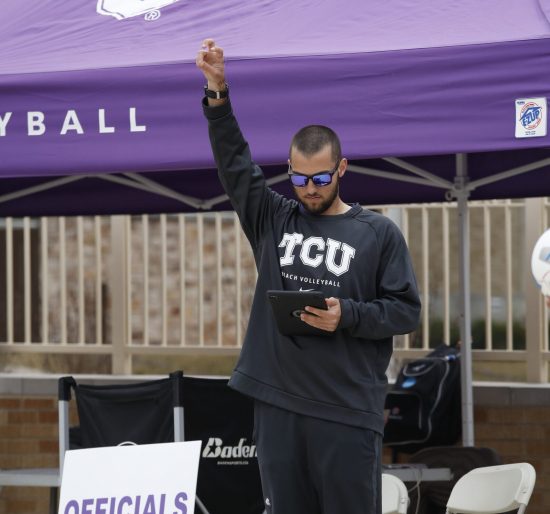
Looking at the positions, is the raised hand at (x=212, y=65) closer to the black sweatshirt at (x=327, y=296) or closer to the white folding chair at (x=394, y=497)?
the black sweatshirt at (x=327, y=296)

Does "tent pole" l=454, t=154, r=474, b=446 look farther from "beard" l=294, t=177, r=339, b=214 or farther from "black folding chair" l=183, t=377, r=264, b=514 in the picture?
"beard" l=294, t=177, r=339, b=214

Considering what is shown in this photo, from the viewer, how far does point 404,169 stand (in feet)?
20.3

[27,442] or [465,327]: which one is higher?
[465,327]

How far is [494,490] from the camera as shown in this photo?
5109mm

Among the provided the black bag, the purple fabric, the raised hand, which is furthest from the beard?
the black bag

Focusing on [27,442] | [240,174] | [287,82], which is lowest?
[27,442]

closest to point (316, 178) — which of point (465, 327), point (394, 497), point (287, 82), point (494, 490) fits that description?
point (287, 82)

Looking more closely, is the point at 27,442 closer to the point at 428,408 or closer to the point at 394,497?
the point at 428,408

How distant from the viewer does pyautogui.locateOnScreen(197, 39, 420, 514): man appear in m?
3.63

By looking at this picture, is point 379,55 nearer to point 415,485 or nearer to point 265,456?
point 265,456

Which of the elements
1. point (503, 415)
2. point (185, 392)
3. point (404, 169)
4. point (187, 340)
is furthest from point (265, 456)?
point (187, 340)

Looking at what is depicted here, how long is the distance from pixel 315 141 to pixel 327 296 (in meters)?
0.47

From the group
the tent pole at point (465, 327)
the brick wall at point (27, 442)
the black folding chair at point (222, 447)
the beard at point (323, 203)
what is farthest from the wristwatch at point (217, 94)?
the brick wall at point (27, 442)

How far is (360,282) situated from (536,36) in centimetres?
110
